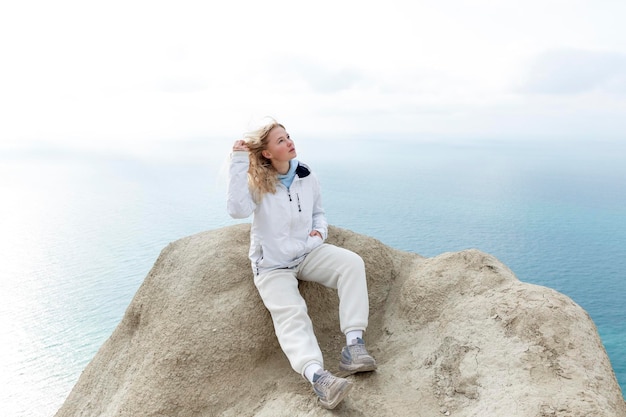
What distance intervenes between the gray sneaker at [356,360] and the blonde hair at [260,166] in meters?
1.61

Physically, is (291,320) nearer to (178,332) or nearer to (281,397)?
(281,397)

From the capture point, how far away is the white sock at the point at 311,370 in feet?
13.7

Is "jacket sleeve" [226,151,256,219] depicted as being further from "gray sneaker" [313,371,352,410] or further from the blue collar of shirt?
"gray sneaker" [313,371,352,410]

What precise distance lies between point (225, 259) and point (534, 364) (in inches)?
124

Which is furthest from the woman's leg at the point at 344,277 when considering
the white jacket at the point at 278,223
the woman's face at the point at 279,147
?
the woman's face at the point at 279,147

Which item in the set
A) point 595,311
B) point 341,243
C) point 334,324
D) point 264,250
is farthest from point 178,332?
point 595,311

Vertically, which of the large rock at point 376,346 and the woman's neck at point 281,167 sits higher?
the woman's neck at point 281,167

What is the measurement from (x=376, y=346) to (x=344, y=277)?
0.93 m

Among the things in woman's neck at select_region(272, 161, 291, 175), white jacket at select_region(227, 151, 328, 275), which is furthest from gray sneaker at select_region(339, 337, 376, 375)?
woman's neck at select_region(272, 161, 291, 175)

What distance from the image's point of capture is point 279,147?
497cm

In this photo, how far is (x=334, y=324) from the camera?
5.50 metres

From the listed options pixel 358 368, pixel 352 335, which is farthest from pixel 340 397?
pixel 352 335

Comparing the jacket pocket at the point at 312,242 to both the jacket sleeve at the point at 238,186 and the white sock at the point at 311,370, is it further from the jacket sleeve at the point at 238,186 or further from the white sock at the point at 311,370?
the white sock at the point at 311,370

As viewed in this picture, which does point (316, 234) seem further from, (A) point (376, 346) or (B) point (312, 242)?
(A) point (376, 346)
